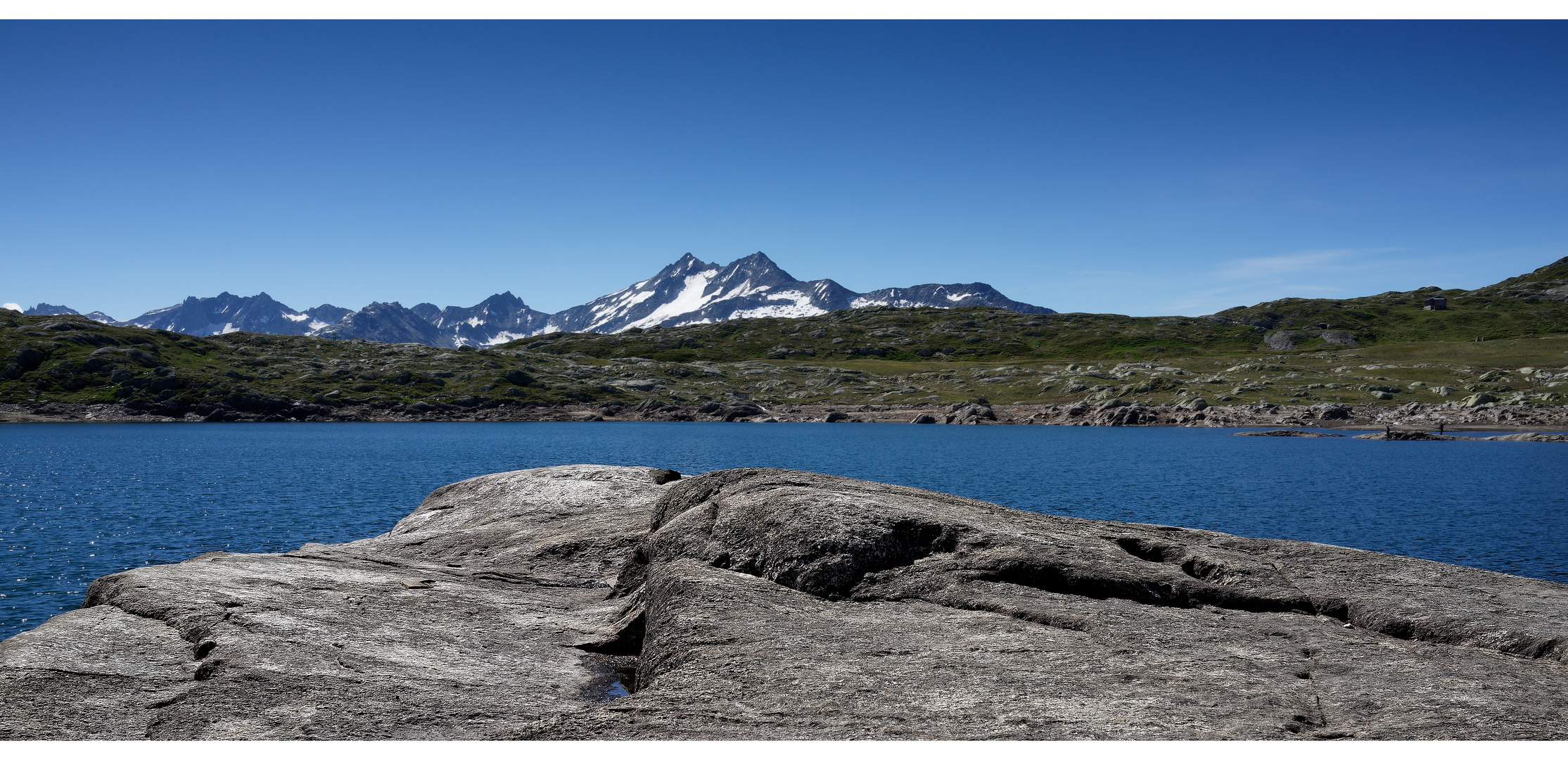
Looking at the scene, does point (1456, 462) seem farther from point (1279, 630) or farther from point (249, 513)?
point (249, 513)

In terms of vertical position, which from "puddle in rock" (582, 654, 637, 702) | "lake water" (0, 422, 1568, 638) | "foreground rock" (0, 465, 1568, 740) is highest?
"foreground rock" (0, 465, 1568, 740)

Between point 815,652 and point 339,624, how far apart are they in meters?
10.3

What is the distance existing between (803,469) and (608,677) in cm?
8216

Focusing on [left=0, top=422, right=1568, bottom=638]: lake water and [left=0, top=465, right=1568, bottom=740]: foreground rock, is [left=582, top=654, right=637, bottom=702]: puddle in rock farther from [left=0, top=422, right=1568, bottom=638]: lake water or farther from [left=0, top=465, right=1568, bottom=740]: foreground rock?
[left=0, top=422, right=1568, bottom=638]: lake water

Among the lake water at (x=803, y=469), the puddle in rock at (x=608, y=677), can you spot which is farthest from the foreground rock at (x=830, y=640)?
the lake water at (x=803, y=469)

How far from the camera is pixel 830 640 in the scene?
15055 millimetres

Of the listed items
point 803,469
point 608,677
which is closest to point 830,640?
point 608,677

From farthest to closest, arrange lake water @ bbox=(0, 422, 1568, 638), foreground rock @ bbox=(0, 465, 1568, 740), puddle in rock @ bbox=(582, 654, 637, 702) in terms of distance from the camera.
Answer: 1. lake water @ bbox=(0, 422, 1568, 638)
2. puddle in rock @ bbox=(582, 654, 637, 702)
3. foreground rock @ bbox=(0, 465, 1568, 740)

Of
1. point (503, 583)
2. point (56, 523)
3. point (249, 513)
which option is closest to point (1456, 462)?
point (503, 583)

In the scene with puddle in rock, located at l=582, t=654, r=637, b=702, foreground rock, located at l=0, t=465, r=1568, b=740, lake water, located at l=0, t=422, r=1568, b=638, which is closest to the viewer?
foreground rock, located at l=0, t=465, r=1568, b=740

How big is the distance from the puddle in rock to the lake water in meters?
23.7

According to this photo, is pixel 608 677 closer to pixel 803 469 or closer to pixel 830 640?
pixel 830 640

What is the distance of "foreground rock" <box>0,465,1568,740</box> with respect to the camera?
11.7m

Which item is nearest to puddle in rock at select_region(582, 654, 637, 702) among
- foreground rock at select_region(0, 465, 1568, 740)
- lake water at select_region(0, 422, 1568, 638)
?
foreground rock at select_region(0, 465, 1568, 740)
